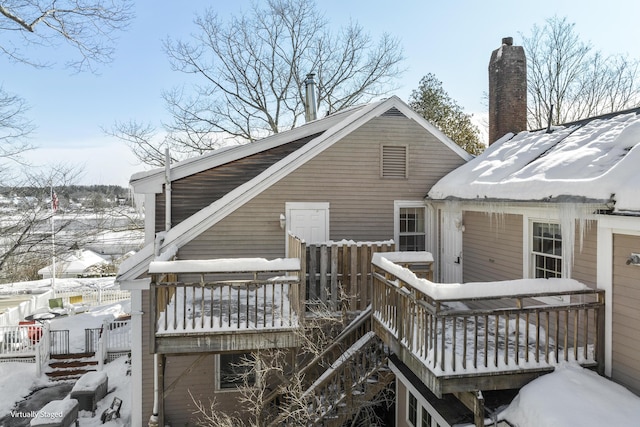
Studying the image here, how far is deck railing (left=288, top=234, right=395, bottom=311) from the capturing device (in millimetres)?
7500

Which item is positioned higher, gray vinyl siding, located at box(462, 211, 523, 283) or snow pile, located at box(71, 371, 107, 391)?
gray vinyl siding, located at box(462, 211, 523, 283)

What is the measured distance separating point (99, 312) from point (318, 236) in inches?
624

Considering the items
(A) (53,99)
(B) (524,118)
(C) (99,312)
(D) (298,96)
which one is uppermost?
(D) (298,96)

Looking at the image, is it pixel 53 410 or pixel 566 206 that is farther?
pixel 53 410

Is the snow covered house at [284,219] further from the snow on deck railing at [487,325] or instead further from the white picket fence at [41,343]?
the white picket fence at [41,343]

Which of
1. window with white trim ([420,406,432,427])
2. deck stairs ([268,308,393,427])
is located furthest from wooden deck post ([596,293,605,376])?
deck stairs ([268,308,393,427])

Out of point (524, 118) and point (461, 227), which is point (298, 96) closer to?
point (524, 118)

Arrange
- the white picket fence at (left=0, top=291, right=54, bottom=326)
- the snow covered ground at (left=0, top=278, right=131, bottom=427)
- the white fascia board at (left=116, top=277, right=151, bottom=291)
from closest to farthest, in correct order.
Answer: the white fascia board at (left=116, top=277, right=151, bottom=291)
the snow covered ground at (left=0, top=278, right=131, bottom=427)
the white picket fence at (left=0, top=291, right=54, bottom=326)

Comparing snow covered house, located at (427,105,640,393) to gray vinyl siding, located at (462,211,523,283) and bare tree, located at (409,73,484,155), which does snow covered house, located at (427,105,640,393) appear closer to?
gray vinyl siding, located at (462,211,523,283)

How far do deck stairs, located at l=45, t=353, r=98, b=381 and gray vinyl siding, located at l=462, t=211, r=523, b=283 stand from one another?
12974mm

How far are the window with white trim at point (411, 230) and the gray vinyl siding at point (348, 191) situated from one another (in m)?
0.34

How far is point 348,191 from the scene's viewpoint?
31.0 feet

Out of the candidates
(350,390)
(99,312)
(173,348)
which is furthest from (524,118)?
(99,312)

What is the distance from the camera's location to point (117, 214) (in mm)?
20188
